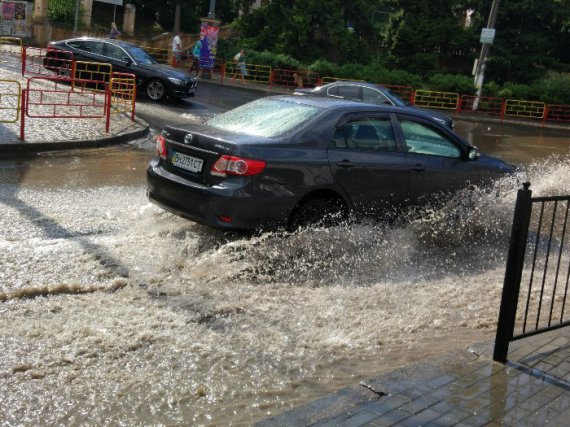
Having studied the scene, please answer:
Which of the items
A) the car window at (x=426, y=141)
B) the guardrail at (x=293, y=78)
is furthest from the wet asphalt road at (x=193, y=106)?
the car window at (x=426, y=141)

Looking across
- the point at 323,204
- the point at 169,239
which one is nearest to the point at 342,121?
the point at 323,204

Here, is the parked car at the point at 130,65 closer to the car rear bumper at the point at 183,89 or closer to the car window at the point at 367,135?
the car rear bumper at the point at 183,89

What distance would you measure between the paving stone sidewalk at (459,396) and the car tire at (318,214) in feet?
8.60

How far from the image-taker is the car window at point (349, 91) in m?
19.9

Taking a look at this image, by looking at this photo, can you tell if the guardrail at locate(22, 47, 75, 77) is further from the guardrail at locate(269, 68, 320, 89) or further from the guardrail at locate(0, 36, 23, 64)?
the guardrail at locate(269, 68, 320, 89)

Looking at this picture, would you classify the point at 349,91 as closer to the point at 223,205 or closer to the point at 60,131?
the point at 60,131

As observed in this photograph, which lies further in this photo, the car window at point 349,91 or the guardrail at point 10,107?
the car window at point 349,91

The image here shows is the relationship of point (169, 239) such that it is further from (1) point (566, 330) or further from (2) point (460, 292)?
(1) point (566, 330)

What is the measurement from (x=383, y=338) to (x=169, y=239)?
2.79m

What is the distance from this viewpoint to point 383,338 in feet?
18.8

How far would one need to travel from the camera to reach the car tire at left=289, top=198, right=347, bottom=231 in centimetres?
750

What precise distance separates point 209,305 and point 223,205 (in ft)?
4.36

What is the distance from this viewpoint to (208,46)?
30.8 m

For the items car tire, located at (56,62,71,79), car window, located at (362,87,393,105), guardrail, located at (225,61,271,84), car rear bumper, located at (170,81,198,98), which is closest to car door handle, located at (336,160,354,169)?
car window, located at (362,87,393,105)
